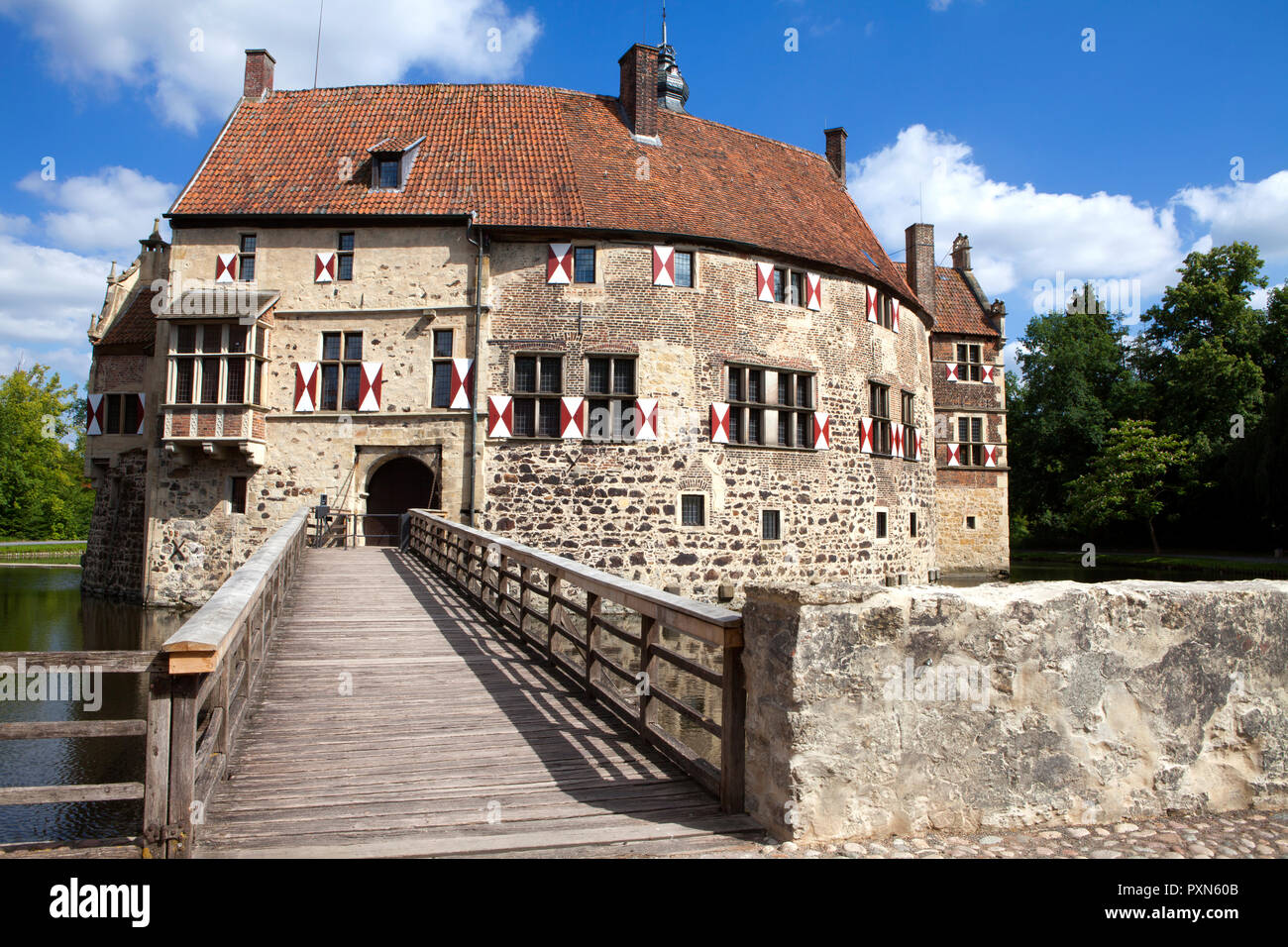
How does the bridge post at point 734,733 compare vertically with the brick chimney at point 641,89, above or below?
below

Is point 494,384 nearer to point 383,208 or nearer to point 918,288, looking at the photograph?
point 383,208

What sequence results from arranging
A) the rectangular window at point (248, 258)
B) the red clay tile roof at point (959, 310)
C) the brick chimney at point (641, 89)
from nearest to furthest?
1. the rectangular window at point (248, 258)
2. the brick chimney at point (641, 89)
3. the red clay tile roof at point (959, 310)

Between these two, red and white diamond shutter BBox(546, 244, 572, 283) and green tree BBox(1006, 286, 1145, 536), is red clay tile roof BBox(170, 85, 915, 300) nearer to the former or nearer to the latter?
red and white diamond shutter BBox(546, 244, 572, 283)

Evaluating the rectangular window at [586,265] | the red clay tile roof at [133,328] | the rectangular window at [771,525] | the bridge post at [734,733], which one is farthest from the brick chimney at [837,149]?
the bridge post at [734,733]

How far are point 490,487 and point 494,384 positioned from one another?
220 cm

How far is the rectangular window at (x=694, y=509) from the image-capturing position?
1842 centimetres

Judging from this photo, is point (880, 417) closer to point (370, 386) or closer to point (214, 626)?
point (370, 386)

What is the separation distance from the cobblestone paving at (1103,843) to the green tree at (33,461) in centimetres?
5027

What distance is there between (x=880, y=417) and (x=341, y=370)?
13.2 meters

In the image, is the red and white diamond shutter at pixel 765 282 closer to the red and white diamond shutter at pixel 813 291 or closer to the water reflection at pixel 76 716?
the red and white diamond shutter at pixel 813 291

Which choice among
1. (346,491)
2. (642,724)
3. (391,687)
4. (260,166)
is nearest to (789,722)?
(642,724)

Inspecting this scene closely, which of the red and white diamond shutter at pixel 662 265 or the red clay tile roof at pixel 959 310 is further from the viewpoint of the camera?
the red clay tile roof at pixel 959 310

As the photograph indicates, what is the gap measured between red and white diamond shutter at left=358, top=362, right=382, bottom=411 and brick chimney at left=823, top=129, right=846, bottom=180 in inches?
619

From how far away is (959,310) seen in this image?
31.0 metres
